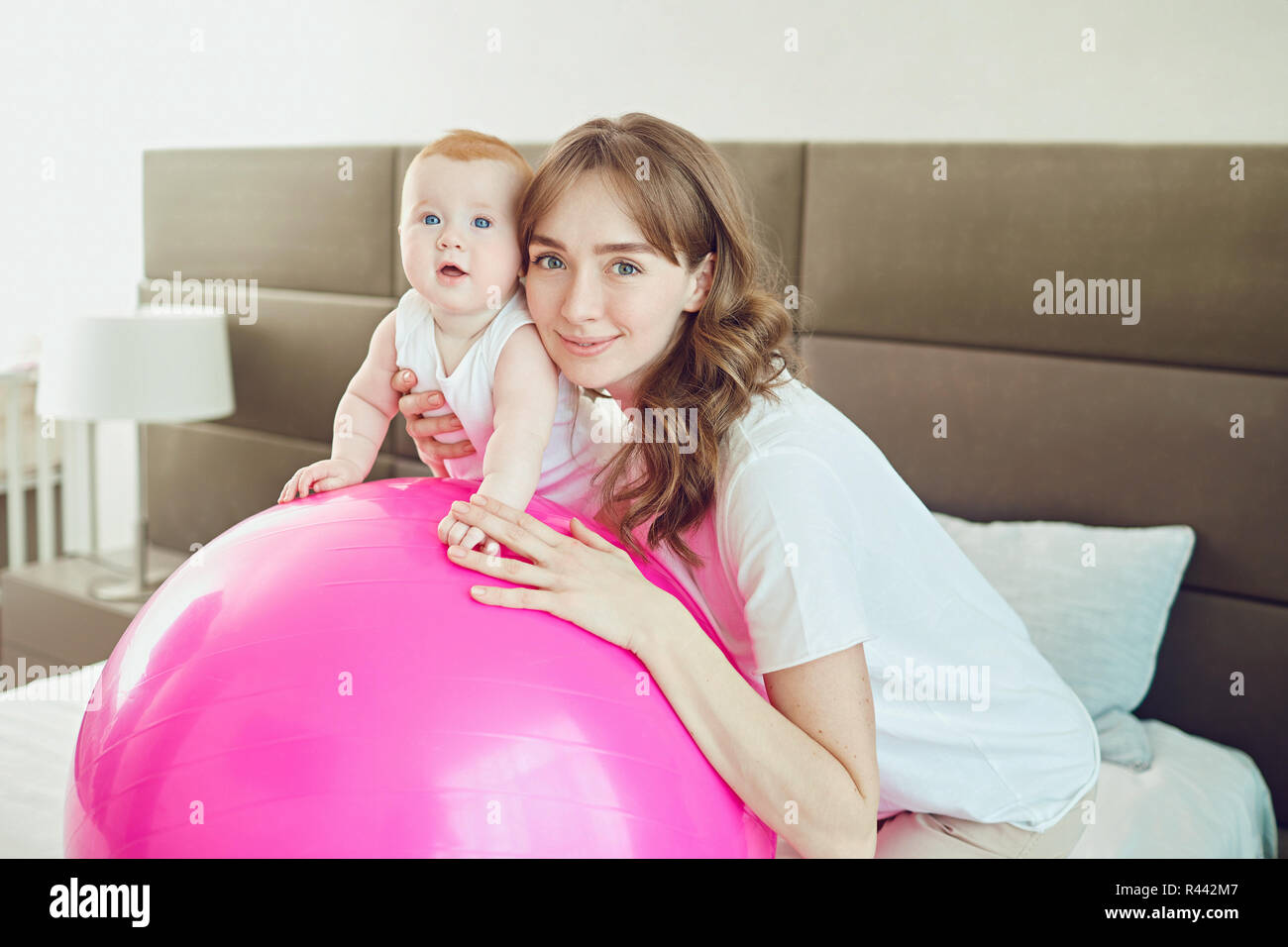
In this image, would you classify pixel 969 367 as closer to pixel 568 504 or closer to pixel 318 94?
pixel 568 504

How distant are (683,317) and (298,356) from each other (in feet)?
6.82

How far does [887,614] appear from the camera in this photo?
49.0 inches

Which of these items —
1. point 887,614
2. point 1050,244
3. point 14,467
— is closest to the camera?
point 887,614

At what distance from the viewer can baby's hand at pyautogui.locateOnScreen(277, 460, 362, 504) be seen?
1.26 m

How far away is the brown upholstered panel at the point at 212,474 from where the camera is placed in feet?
10.5

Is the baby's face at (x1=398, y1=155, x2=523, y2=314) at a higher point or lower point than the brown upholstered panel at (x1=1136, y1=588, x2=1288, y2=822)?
higher

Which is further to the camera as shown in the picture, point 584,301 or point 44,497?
point 44,497

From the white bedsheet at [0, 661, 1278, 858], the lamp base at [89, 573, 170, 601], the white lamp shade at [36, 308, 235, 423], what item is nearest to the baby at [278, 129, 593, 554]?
the white bedsheet at [0, 661, 1278, 858]

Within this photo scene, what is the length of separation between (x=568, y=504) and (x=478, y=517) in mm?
360

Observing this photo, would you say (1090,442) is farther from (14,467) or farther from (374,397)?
(14,467)

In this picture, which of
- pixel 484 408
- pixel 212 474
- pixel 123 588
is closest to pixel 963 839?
pixel 484 408

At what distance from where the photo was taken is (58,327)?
2.87 m

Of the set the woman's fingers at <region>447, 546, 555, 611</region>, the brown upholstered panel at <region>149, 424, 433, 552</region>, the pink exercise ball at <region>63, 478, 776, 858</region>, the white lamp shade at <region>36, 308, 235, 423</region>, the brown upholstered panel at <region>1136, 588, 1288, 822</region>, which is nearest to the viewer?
the pink exercise ball at <region>63, 478, 776, 858</region>

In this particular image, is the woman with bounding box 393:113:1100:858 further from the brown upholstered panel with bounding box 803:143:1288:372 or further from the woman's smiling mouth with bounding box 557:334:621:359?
the brown upholstered panel with bounding box 803:143:1288:372
